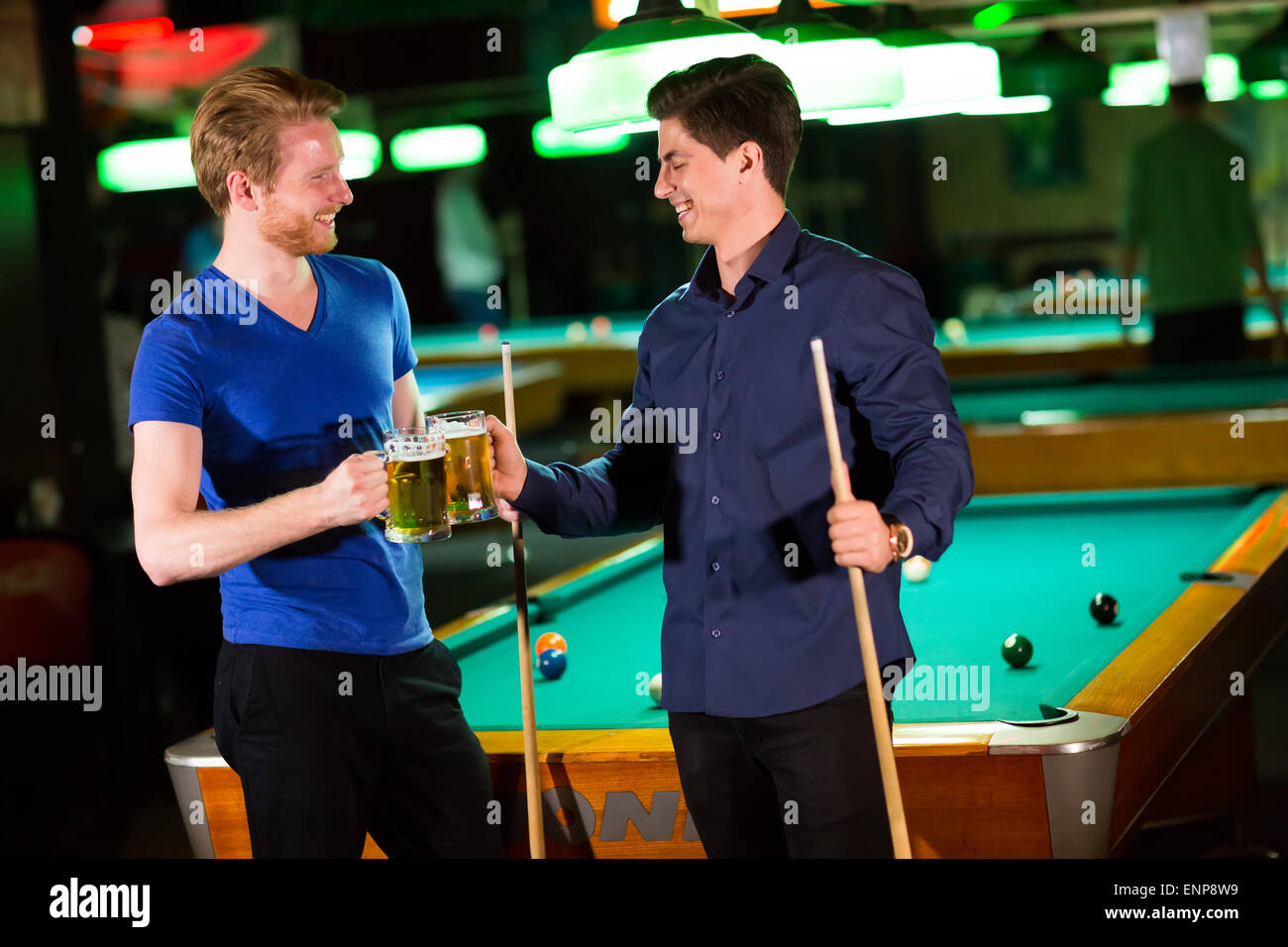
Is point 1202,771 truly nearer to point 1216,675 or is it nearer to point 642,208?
point 1216,675

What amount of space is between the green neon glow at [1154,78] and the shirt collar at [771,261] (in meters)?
4.69

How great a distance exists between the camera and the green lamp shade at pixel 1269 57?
5559 mm

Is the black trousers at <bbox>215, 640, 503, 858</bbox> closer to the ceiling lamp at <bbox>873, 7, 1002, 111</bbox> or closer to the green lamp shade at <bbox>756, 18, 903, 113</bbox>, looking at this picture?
the green lamp shade at <bbox>756, 18, 903, 113</bbox>

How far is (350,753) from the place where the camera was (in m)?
2.05

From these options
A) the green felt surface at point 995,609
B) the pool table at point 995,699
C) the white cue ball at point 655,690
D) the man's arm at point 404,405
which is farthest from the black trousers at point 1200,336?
the man's arm at point 404,405

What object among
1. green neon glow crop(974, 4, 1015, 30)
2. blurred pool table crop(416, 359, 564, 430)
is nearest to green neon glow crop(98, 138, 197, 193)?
blurred pool table crop(416, 359, 564, 430)

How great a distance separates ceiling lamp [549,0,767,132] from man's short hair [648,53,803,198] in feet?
1.45

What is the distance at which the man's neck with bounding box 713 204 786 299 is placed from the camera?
2.06 metres

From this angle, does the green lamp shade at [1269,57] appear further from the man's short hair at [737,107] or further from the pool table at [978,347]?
the man's short hair at [737,107]

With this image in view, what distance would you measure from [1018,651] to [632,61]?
50.6 inches

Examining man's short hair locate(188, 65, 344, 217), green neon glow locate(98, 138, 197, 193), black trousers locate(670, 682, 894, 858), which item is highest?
green neon glow locate(98, 138, 197, 193)

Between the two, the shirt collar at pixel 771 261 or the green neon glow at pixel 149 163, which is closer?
the shirt collar at pixel 771 261

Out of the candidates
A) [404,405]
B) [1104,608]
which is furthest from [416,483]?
[1104,608]
